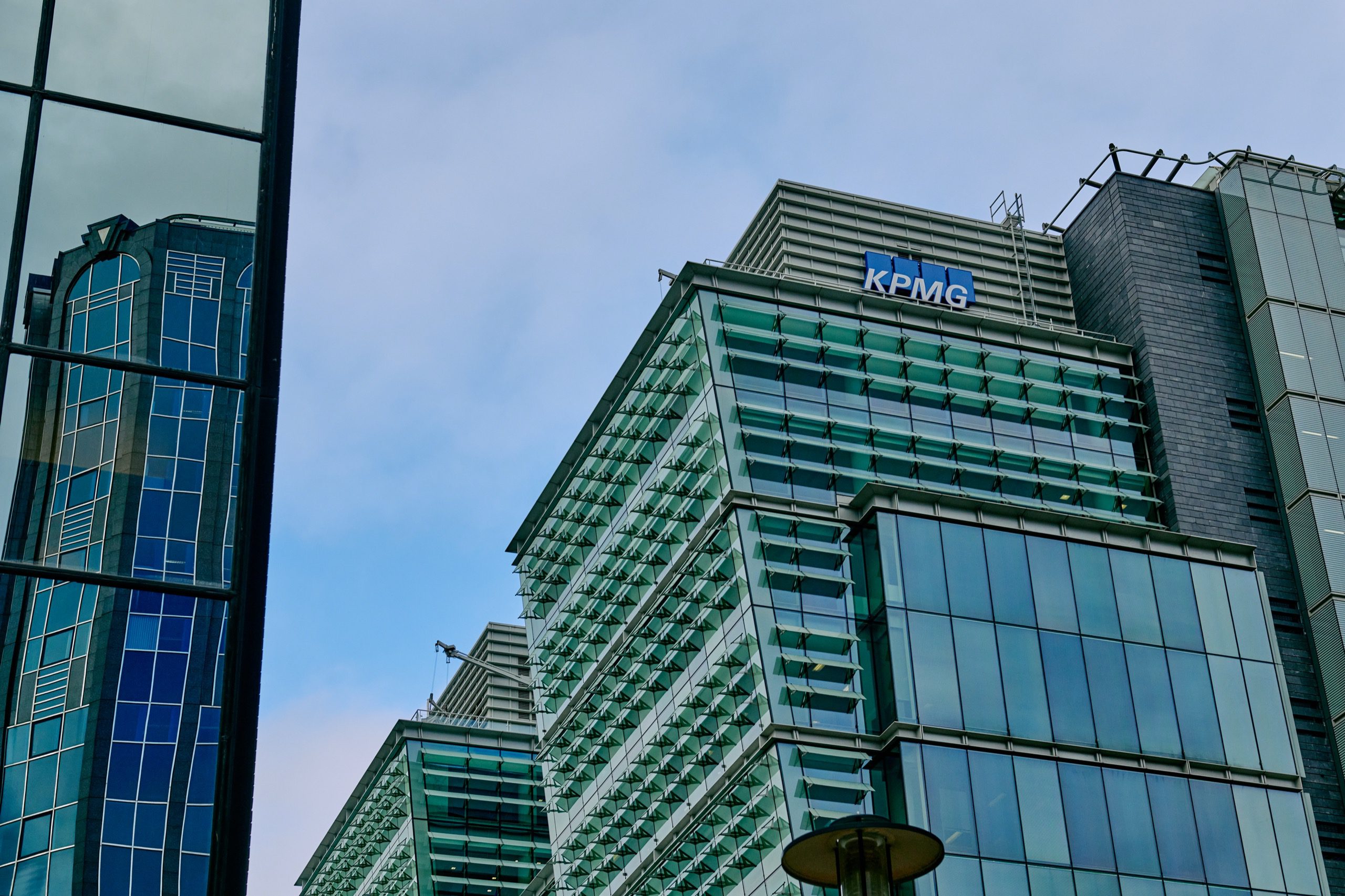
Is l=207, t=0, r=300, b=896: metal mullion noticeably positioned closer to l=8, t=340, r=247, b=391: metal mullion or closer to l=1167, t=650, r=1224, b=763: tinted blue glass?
l=8, t=340, r=247, b=391: metal mullion

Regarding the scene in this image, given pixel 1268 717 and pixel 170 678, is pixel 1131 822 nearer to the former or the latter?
pixel 1268 717

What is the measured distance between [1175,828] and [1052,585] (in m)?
8.10

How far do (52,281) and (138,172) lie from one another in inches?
55.7

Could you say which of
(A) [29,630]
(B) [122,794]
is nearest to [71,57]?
(A) [29,630]

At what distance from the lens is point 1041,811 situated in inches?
1993

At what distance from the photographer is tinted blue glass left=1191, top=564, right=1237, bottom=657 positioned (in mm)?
56094

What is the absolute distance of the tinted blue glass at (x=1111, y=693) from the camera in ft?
174

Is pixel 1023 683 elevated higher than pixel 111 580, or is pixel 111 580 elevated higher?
pixel 1023 683

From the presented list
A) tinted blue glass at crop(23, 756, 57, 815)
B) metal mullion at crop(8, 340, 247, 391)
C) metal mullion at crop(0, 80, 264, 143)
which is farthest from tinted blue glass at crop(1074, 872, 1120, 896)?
tinted blue glass at crop(23, 756, 57, 815)

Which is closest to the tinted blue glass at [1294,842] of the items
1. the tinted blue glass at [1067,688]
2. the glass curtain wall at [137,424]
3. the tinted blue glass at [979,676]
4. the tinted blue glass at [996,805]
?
the tinted blue glass at [1067,688]

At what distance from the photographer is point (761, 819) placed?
51.4 meters

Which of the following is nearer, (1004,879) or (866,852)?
(866,852)

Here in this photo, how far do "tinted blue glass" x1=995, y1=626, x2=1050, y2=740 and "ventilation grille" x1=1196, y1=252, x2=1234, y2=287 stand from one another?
19.4 meters

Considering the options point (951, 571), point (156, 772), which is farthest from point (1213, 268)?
point (156, 772)
